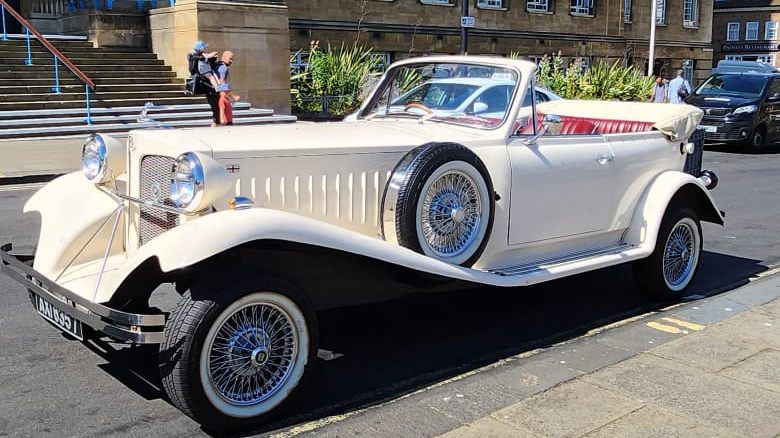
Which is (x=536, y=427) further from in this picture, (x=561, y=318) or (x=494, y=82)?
(x=494, y=82)

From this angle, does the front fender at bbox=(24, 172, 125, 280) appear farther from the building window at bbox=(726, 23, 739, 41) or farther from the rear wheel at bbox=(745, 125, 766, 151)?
the building window at bbox=(726, 23, 739, 41)

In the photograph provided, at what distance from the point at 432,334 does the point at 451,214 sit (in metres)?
1.03

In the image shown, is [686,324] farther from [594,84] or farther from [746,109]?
[594,84]

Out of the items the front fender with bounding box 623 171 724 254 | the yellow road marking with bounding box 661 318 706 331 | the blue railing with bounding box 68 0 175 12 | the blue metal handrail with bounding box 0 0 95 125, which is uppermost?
the blue railing with bounding box 68 0 175 12

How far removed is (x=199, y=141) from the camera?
4191 mm

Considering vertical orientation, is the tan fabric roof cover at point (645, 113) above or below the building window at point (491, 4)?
below

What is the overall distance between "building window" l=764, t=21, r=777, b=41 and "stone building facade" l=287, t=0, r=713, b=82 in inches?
758

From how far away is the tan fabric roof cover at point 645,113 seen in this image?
20.5ft

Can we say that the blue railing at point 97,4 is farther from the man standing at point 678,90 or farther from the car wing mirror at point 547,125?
the car wing mirror at point 547,125

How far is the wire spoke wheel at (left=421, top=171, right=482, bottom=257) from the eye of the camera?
4605mm

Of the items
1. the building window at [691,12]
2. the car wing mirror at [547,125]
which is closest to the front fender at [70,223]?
the car wing mirror at [547,125]

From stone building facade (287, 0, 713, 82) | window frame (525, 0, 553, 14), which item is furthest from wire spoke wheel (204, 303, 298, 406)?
window frame (525, 0, 553, 14)

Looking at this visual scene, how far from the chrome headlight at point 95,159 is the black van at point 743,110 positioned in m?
15.9

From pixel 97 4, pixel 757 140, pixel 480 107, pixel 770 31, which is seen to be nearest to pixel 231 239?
pixel 480 107
